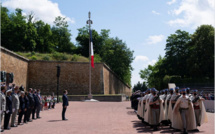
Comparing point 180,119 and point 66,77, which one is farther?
point 66,77

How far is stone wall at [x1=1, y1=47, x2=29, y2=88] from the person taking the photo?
1353 inches

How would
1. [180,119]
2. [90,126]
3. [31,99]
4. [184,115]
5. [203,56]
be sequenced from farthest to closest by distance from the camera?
[203,56], [31,99], [90,126], [180,119], [184,115]

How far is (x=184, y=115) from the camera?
34.1 ft

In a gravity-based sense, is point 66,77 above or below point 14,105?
above

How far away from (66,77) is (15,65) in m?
11.2

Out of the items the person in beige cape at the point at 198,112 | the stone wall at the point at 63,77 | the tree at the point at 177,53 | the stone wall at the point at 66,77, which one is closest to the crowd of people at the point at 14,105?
the person in beige cape at the point at 198,112

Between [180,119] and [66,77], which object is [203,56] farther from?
[180,119]

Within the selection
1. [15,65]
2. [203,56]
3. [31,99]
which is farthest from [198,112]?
[203,56]

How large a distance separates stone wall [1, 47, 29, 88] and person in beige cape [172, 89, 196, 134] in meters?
27.9

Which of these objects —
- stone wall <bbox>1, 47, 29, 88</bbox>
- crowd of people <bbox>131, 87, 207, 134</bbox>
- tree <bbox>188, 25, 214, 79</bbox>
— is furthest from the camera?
tree <bbox>188, 25, 214, 79</bbox>

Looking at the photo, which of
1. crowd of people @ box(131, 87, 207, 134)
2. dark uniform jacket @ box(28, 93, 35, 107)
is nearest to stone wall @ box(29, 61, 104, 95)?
dark uniform jacket @ box(28, 93, 35, 107)

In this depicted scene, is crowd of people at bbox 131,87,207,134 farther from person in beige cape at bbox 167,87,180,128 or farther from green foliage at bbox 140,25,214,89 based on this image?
green foliage at bbox 140,25,214,89

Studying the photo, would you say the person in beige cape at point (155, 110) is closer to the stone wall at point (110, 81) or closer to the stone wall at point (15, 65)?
the stone wall at point (15, 65)

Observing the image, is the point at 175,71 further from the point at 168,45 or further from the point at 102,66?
the point at 102,66
